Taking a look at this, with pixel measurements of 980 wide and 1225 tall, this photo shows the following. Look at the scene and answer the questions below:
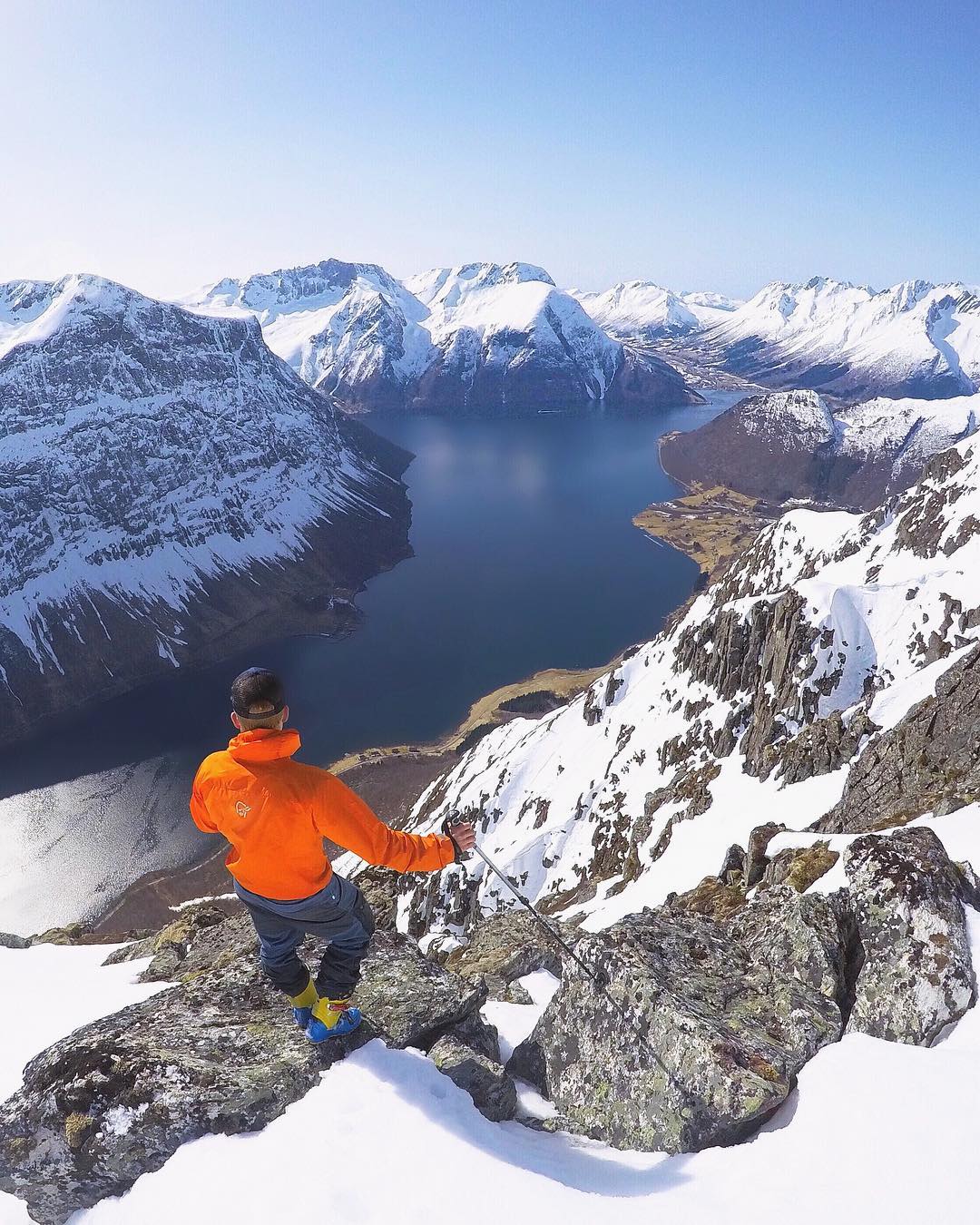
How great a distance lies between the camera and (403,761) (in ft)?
341

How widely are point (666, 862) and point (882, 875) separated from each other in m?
25.7

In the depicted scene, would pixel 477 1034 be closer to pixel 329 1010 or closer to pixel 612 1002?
pixel 612 1002

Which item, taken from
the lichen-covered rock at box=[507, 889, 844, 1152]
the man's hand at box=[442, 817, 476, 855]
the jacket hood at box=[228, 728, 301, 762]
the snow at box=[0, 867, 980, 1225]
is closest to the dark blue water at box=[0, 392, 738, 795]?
the lichen-covered rock at box=[507, 889, 844, 1152]

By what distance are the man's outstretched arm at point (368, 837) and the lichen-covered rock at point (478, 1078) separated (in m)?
2.55

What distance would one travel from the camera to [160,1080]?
6.93m

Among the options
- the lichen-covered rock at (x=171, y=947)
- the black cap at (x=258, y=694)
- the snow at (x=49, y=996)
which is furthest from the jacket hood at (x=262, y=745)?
the lichen-covered rock at (x=171, y=947)

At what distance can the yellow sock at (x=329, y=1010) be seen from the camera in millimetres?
7703

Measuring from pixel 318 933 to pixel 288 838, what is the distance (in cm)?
173

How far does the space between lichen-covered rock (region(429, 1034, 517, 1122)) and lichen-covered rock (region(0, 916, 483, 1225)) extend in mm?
573

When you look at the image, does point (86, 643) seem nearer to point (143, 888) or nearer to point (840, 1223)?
point (143, 888)

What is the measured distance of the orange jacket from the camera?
6602mm

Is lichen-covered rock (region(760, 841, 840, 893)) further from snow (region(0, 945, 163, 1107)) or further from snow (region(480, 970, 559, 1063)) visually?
snow (region(0, 945, 163, 1107))

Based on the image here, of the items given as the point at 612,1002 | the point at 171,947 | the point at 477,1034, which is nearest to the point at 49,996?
the point at 171,947

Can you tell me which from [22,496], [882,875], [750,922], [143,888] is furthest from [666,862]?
[22,496]
